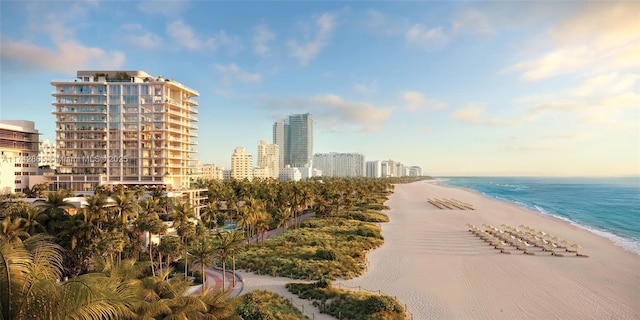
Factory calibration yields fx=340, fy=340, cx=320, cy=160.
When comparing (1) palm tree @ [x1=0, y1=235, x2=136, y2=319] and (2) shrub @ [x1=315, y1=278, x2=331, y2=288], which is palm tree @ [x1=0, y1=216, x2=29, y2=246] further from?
(1) palm tree @ [x1=0, y1=235, x2=136, y2=319]

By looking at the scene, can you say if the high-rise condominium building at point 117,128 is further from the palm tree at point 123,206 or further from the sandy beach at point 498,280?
the sandy beach at point 498,280

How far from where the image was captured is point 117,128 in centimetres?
7831

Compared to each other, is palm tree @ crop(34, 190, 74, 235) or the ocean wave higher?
palm tree @ crop(34, 190, 74, 235)

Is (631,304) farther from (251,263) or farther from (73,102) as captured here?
(73,102)

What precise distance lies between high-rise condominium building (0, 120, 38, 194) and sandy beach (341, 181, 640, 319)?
72.2 metres

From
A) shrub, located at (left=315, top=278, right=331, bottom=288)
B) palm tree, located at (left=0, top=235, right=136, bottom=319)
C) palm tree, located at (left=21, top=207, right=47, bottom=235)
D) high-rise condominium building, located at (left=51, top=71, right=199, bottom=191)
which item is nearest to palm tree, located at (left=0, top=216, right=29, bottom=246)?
palm tree, located at (left=21, top=207, right=47, bottom=235)

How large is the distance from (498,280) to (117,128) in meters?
80.7

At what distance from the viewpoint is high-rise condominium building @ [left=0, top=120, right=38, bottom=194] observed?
6612 centimetres

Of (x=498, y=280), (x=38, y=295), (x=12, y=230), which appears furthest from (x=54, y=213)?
(x=498, y=280)

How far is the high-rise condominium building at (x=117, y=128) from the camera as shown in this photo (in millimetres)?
76875

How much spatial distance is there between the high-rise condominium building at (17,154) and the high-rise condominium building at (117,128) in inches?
200

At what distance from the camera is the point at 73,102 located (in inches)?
3044

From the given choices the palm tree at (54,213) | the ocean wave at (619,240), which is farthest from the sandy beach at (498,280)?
the palm tree at (54,213)

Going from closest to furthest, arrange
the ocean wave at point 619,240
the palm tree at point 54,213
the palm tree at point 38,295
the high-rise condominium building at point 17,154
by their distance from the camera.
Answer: the palm tree at point 38,295 < the palm tree at point 54,213 < the ocean wave at point 619,240 < the high-rise condominium building at point 17,154
